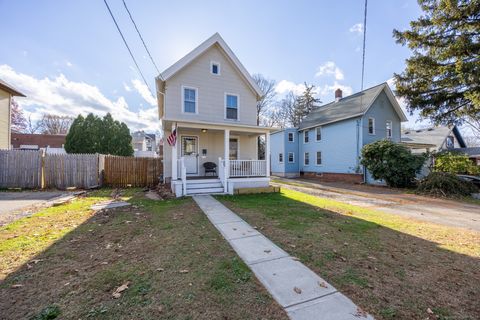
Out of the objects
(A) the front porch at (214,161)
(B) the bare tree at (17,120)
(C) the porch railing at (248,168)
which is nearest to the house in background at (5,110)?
(A) the front porch at (214,161)

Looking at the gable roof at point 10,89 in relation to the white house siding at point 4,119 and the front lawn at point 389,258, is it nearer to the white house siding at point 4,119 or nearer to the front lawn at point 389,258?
the white house siding at point 4,119

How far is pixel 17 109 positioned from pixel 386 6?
149 ft

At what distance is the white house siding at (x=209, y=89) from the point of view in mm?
11375

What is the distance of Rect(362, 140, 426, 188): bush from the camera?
538 inches

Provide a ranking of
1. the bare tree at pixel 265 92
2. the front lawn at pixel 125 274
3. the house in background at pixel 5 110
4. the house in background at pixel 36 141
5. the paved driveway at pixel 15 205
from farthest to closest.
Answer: the bare tree at pixel 265 92, the house in background at pixel 36 141, the house in background at pixel 5 110, the paved driveway at pixel 15 205, the front lawn at pixel 125 274

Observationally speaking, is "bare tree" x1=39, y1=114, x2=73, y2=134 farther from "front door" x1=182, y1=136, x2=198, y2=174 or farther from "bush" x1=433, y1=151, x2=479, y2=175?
"bush" x1=433, y1=151, x2=479, y2=175

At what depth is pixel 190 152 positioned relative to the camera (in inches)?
468

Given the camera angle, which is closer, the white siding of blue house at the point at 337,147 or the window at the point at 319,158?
the white siding of blue house at the point at 337,147

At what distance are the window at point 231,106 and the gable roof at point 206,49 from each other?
141cm

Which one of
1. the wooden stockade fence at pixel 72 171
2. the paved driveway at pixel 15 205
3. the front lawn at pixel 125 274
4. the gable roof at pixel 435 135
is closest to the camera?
the front lawn at pixel 125 274

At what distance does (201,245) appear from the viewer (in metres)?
4.14

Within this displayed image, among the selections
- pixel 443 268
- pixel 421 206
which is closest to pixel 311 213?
pixel 443 268

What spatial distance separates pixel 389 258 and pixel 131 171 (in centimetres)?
1326

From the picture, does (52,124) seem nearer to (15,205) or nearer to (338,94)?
(15,205)
